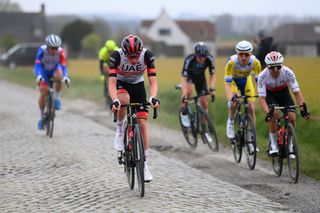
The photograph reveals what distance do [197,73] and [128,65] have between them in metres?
5.75

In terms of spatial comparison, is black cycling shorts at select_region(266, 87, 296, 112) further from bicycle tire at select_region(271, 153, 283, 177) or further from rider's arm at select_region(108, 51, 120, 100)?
rider's arm at select_region(108, 51, 120, 100)

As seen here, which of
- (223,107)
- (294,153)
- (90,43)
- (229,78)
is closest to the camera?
(294,153)

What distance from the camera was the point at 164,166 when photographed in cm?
1291

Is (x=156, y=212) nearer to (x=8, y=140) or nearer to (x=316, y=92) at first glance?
(x=8, y=140)

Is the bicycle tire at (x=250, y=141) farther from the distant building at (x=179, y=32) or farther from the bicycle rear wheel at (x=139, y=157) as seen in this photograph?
the distant building at (x=179, y=32)

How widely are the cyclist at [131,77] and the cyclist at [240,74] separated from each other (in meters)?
3.39

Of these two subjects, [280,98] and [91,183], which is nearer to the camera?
[91,183]

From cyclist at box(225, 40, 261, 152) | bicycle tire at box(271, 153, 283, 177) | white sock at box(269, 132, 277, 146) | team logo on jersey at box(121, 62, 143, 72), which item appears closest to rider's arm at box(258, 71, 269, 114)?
white sock at box(269, 132, 277, 146)

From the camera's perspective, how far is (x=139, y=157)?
388 inches

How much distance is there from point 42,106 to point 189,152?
374 centimetres

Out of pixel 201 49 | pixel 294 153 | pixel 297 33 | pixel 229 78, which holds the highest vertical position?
pixel 297 33

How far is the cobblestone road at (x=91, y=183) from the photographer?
9430mm

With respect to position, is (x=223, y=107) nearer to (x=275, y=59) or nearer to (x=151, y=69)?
(x=275, y=59)

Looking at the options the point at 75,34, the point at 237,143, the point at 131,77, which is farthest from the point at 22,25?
the point at 131,77
